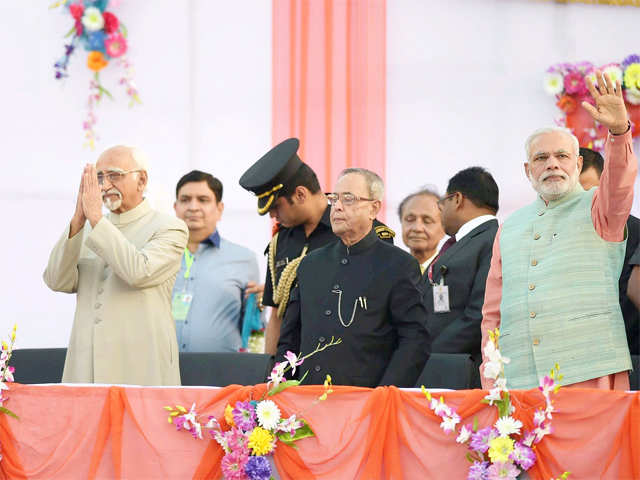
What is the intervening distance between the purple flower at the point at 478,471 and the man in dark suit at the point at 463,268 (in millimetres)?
1431

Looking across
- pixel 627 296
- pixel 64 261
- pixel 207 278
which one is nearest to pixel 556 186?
A: pixel 627 296

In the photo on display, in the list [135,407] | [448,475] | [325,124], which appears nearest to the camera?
[448,475]

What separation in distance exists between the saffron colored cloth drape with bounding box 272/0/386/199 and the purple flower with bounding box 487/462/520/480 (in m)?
3.82

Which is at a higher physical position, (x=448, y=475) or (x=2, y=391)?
(x=2, y=391)

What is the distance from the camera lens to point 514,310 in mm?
3086

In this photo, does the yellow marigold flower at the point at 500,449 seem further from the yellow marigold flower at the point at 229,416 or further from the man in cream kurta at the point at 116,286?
the man in cream kurta at the point at 116,286

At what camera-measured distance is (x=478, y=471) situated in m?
2.42

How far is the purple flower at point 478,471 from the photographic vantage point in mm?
2416

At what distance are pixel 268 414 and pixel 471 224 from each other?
191 centimetres

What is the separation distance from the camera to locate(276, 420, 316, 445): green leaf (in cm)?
255

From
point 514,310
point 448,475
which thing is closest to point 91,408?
point 448,475

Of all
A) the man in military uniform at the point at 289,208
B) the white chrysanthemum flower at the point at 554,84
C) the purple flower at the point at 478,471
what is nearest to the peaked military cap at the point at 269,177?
the man in military uniform at the point at 289,208

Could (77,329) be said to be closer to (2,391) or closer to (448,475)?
(2,391)

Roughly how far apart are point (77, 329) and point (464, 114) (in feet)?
11.6
